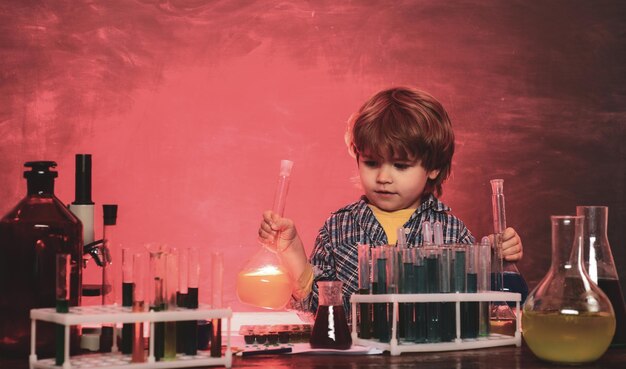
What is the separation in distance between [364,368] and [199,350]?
247mm

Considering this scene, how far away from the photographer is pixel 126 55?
2586mm

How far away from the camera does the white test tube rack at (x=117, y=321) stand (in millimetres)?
1096

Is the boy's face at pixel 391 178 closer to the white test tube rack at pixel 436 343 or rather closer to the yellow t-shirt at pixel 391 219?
the yellow t-shirt at pixel 391 219

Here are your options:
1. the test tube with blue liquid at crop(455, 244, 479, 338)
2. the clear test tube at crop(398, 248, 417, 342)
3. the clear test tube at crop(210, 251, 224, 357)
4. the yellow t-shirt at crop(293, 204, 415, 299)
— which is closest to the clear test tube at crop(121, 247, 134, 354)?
the clear test tube at crop(210, 251, 224, 357)

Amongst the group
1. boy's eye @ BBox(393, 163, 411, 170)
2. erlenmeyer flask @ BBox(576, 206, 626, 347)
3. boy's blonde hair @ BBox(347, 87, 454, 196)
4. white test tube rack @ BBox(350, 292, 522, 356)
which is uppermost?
boy's blonde hair @ BBox(347, 87, 454, 196)

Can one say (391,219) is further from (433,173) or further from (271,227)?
(271,227)

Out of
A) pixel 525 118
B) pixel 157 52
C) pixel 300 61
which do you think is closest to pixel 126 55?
pixel 157 52

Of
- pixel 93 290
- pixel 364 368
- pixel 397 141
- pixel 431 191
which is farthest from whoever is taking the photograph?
pixel 431 191

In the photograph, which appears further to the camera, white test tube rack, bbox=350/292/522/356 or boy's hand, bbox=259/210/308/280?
boy's hand, bbox=259/210/308/280

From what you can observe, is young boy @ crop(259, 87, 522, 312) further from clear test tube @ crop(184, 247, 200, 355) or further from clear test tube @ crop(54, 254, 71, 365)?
clear test tube @ crop(54, 254, 71, 365)

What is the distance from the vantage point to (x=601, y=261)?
4.64ft

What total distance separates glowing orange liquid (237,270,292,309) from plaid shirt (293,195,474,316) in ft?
1.52

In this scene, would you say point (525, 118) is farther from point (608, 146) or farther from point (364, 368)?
point (364, 368)

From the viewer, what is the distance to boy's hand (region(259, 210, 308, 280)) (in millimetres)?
1679
